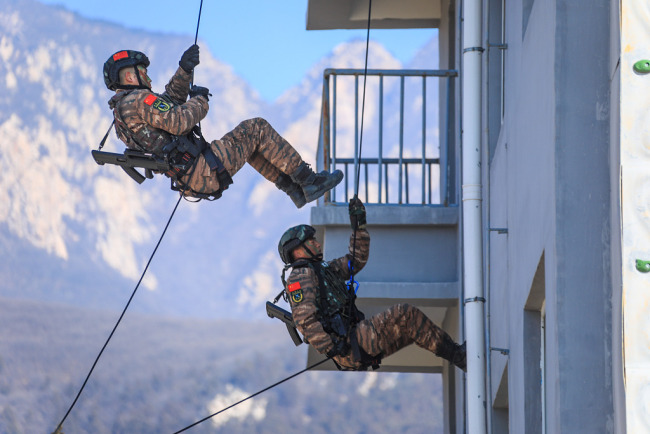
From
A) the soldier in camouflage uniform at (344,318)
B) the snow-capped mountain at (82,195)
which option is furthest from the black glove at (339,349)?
the snow-capped mountain at (82,195)

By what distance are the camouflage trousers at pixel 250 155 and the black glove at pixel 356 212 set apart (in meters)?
0.54

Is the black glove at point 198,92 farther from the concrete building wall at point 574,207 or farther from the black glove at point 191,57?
the concrete building wall at point 574,207

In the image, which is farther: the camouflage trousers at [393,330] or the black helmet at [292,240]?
the black helmet at [292,240]

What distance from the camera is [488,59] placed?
338 inches

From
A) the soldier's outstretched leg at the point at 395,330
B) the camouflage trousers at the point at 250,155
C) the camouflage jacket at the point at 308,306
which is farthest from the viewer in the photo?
the camouflage trousers at the point at 250,155

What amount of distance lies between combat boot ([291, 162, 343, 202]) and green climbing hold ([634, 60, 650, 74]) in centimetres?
459

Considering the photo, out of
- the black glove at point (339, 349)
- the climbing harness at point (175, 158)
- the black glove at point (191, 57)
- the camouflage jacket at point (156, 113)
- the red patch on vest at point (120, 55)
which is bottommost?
the black glove at point (339, 349)

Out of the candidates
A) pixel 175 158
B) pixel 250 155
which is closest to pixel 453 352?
pixel 250 155

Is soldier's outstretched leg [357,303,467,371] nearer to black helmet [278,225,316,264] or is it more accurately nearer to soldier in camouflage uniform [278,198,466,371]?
soldier in camouflage uniform [278,198,466,371]

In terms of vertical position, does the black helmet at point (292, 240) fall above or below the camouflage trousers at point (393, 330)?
above

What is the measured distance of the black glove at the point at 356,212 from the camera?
9.05 m

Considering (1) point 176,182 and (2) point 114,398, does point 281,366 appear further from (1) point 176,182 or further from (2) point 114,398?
(1) point 176,182

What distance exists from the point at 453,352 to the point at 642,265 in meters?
3.95

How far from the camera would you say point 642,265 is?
4742 millimetres
